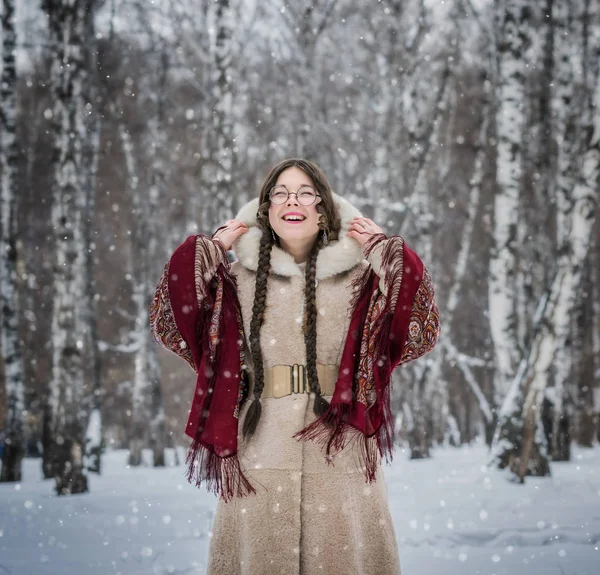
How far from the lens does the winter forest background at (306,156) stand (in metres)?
8.38

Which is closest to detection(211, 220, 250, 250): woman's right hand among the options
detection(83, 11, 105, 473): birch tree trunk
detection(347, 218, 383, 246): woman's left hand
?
detection(347, 218, 383, 246): woman's left hand

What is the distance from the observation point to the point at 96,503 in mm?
7355

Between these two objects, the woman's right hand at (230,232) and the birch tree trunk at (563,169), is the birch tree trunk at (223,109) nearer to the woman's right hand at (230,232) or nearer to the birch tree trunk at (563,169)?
the birch tree trunk at (563,169)

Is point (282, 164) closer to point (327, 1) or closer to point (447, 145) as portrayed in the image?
point (327, 1)

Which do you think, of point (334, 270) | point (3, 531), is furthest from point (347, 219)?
point (3, 531)

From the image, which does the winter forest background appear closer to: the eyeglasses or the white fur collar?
the white fur collar

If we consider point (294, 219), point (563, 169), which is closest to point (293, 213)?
point (294, 219)

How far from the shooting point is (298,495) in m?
2.76

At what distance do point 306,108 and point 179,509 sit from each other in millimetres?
7456

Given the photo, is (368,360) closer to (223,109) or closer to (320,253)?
(320,253)

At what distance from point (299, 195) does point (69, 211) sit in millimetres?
5944

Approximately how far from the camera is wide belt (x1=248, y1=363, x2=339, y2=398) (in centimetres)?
284

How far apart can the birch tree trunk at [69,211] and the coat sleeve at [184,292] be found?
566 centimetres

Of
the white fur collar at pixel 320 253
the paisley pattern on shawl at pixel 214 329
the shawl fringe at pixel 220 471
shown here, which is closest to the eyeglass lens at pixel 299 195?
the white fur collar at pixel 320 253
